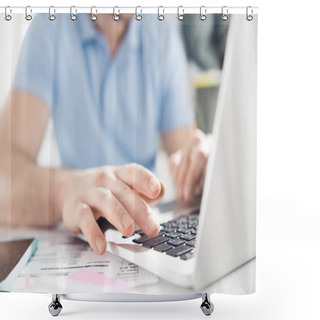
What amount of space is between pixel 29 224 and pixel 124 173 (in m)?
0.35

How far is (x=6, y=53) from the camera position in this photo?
1349 mm

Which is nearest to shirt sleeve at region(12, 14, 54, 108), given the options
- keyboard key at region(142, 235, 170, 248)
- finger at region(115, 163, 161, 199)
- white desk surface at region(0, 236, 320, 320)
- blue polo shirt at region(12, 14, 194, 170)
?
blue polo shirt at region(12, 14, 194, 170)

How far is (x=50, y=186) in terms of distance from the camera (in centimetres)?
136

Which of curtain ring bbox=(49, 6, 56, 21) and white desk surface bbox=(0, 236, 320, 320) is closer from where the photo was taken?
curtain ring bbox=(49, 6, 56, 21)

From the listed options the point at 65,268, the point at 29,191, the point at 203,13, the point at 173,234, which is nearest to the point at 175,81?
the point at 203,13

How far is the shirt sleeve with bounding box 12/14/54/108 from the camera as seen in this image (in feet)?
4.41

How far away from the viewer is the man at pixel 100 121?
52.2 inches

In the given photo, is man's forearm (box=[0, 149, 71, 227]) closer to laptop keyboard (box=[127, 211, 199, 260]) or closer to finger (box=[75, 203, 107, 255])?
finger (box=[75, 203, 107, 255])

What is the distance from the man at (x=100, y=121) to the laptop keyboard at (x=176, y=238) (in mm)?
33

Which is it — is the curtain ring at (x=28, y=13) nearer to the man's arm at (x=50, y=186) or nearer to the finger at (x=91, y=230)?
the man's arm at (x=50, y=186)

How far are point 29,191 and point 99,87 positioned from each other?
408 mm

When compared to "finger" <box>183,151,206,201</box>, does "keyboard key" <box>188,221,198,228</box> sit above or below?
below
